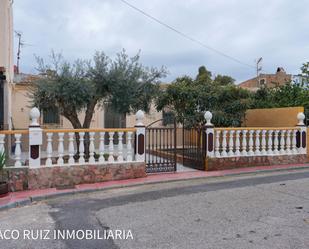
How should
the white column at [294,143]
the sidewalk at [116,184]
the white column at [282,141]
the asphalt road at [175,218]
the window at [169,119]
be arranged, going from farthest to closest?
the window at [169,119]
the white column at [294,143]
the white column at [282,141]
the sidewalk at [116,184]
the asphalt road at [175,218]

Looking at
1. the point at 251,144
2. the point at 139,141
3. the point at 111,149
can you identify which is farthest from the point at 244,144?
the point at 111,149

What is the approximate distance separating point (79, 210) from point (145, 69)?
228 inches

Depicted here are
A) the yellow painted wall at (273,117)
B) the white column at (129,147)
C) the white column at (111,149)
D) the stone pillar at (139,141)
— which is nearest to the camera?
the white column at (111,149)

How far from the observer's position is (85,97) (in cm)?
893

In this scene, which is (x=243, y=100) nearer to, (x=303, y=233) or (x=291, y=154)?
(x=291, y=154)

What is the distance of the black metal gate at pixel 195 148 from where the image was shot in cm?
938

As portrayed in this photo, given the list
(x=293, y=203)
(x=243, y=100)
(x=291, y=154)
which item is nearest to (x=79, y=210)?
(x=293, y=203)

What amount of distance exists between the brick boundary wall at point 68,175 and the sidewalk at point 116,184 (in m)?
0.20

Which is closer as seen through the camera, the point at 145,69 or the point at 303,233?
the point at 303,233

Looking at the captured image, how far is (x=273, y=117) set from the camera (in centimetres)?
1170

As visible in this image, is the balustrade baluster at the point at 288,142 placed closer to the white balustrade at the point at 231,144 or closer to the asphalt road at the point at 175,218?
the white balustrade at the point at 231,144

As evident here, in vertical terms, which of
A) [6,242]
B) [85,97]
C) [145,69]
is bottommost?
[6,242]

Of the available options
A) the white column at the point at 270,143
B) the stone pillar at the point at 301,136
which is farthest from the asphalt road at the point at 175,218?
the stone pillar at the point at 301,136

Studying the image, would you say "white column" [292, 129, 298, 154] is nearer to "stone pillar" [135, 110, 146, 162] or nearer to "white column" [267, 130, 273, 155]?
"white column" [267, 130, 273, 155]
